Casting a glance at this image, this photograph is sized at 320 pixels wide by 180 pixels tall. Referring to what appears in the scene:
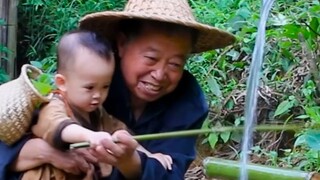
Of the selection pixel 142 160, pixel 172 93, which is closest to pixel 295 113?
pixel 172 93

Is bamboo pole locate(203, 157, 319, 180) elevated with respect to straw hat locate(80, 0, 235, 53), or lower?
lower

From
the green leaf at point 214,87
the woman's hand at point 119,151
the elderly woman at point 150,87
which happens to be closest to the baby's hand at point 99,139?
the woman's hand at point 119,151

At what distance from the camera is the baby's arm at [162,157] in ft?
6.40

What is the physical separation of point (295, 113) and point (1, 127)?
1.95 meters

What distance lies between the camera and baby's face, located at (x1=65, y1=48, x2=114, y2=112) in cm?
186

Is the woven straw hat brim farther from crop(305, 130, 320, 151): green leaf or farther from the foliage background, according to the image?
the foliage background

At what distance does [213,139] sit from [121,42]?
171cm

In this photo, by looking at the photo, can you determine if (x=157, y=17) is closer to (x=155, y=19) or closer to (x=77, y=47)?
(x=155, y=19)

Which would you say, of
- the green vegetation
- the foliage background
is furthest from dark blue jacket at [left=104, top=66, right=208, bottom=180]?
the green vegetation

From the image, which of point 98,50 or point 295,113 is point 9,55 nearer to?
point 295,113

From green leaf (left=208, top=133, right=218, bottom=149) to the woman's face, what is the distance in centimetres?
168

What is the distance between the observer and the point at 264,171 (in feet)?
5.90

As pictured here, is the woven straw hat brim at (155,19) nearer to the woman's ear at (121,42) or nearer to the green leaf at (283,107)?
the woman's ear at (121,42)

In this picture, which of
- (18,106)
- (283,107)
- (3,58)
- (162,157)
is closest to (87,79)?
(18,106)
